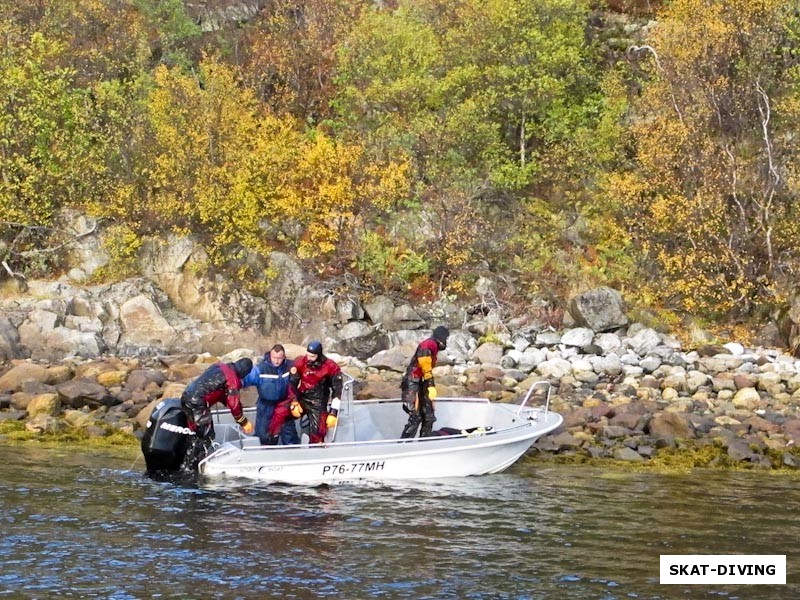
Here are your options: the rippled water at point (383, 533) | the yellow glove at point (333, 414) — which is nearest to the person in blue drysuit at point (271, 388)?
the yellow glove at point (333, 414)

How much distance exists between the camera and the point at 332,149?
105 ft

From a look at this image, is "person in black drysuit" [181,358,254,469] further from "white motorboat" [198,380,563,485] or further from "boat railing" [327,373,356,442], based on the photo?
"boat railing" [327,373,356,442]

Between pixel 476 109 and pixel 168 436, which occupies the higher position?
pixel 476 109

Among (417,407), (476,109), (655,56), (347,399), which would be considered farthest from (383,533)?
(655,56)

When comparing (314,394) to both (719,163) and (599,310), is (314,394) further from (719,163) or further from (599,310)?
(719,163)

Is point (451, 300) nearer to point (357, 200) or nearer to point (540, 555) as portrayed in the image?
point (357, 200)

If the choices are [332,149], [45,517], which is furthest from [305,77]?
[45,517]

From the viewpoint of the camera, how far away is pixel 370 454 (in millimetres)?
16391

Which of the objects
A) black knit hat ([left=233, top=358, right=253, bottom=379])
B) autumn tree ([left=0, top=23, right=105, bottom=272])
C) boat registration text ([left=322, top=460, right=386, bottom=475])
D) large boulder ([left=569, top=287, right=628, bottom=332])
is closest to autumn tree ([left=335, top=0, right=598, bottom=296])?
large boulder ([left=569, top=287, right=628, bottom=332])

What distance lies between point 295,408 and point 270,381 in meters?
0.57

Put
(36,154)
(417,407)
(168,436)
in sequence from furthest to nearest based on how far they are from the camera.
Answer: (36,154), (417,407), (168,436)

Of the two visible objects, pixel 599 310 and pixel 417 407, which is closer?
pixel 417 407

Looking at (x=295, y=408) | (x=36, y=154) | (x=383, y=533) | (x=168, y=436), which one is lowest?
(x=383, y=533)

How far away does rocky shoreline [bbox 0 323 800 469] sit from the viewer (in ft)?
63.3
